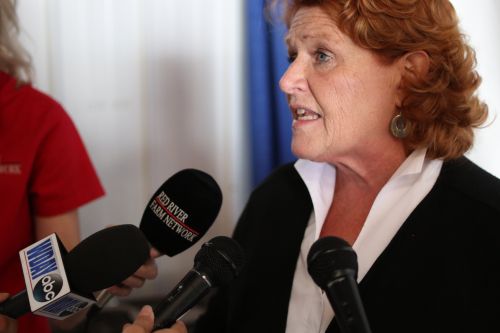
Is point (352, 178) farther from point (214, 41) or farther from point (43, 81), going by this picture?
point (43, 81)

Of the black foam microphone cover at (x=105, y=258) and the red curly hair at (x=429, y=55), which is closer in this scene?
the black foam microphone cover at (x=105, y=258)

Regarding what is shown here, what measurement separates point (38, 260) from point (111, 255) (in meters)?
0.11

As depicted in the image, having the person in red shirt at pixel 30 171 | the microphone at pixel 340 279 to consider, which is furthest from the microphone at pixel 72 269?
the person in red shirt at pixel 30 171

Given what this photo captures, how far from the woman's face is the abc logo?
554mm

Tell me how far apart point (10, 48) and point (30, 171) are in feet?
1.10

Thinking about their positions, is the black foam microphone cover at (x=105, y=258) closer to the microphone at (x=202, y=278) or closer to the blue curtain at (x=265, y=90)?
the microphone at (x=202, y=278)

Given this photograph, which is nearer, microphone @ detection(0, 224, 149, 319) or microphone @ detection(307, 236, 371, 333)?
microphone @ detection(307, 236, 371, 333)

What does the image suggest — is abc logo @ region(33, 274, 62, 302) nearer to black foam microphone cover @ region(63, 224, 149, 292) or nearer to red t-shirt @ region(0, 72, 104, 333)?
black foam microphone cover @ region(63, 224, 149, 292)

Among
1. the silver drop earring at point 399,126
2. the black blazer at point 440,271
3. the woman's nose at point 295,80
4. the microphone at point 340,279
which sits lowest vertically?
the black blazer at point 440,271

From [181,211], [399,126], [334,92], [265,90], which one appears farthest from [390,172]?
[265,90]

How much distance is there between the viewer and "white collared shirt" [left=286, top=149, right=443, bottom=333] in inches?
43.1

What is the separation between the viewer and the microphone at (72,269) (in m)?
0.84

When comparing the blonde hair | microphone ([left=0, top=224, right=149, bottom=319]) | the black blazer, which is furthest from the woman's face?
the blonde hair

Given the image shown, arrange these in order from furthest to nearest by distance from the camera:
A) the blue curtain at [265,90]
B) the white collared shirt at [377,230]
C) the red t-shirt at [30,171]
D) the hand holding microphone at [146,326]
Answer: the blue curtain at [265,90] → the red t-shirt at [30,171] → the white collared shirt at [377,230] → the hand holding microphone at [146,326]
